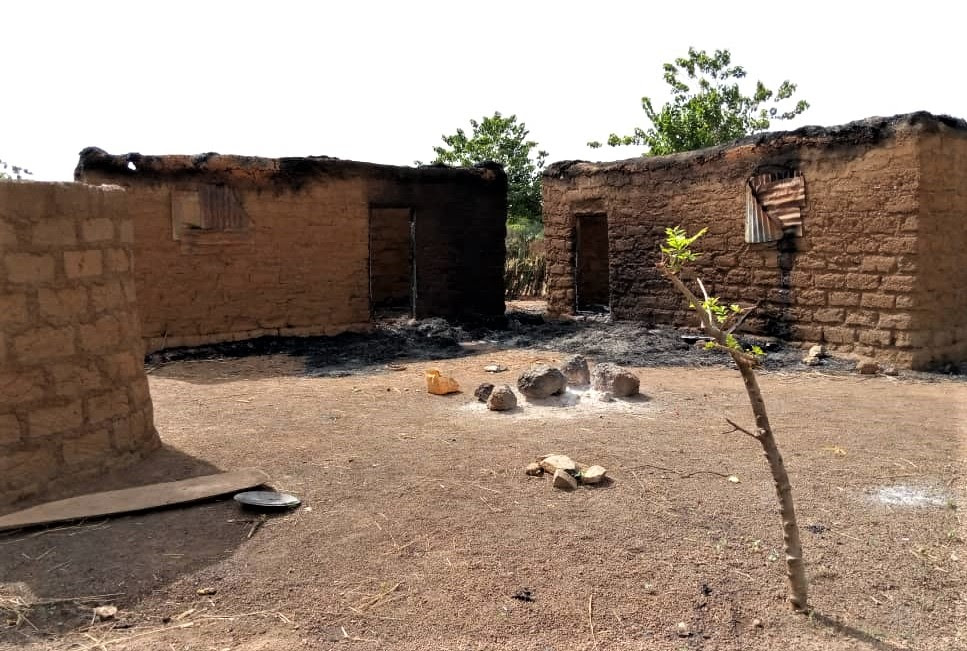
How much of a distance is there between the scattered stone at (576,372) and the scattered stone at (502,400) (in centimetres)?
79

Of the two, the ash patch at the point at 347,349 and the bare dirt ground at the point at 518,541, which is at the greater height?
the ash patch at the point at 347,349

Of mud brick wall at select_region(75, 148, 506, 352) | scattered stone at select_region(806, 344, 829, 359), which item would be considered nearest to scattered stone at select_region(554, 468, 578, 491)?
scattered stone at select_region(806, 344, 829, 359)

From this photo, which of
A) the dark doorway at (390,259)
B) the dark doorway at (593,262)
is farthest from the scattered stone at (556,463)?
the dark doorway at (390,259)

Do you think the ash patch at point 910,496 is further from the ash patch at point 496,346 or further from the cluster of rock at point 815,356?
the cluster of rock at point 815,356

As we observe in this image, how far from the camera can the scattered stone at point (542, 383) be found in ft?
21.1

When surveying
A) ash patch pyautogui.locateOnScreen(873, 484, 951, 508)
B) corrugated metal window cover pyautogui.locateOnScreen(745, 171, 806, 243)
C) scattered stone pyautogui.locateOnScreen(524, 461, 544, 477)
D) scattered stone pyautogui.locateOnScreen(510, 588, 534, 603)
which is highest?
corrugated metal window cover pyautogui.locateOnScreen(745, 171, 806, 243)

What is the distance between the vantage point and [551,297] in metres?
12.7

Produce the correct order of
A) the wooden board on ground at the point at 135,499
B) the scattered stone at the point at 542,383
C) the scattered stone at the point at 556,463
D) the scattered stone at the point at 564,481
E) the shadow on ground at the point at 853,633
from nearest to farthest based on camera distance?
the shadow on ground at the point at 853,633, the wooden board on ground at the point at 135,499, the scattered stone at the point at 564,481, the scattered stone at the point at 556,463, the scattered stone at the point at 542,383

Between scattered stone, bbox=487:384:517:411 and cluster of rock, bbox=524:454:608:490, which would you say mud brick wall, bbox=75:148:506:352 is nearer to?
scattered stone, bbox=487:384:517:411

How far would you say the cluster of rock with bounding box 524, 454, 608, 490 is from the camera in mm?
4289

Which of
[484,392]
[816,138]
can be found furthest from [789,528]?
[816,138]

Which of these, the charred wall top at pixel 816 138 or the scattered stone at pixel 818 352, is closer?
the charred wall top at pixel 816 138

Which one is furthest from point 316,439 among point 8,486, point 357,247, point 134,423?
point 357,247

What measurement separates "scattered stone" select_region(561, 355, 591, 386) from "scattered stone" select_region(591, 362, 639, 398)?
5.4 inches
